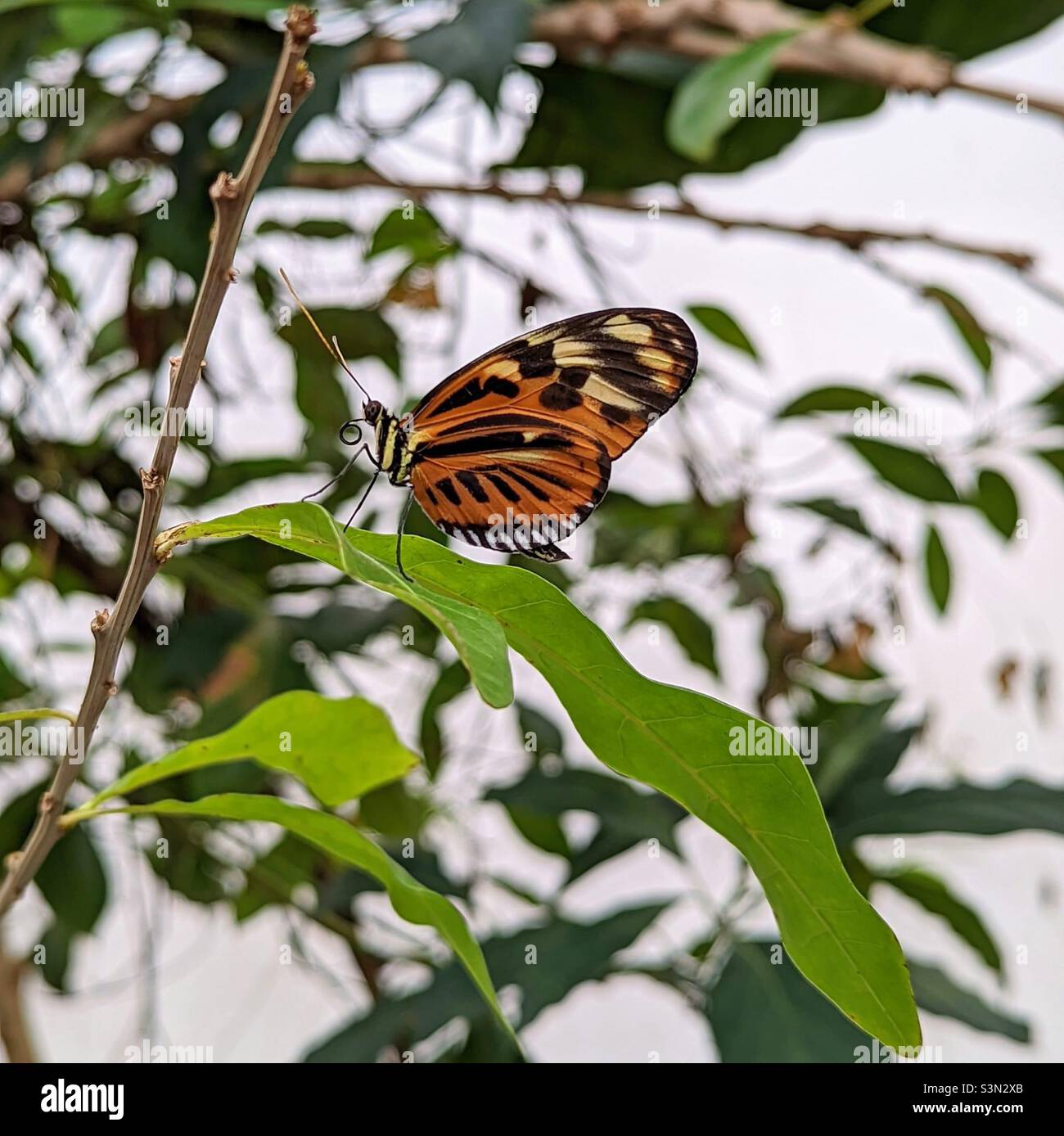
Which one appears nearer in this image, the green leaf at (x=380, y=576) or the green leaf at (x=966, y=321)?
the green leaf at (x=380, y=576)

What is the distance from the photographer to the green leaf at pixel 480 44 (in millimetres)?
485

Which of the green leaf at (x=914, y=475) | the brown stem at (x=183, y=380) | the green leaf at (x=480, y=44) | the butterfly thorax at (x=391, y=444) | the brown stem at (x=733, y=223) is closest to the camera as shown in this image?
the brown stem at (x=183, y=380)

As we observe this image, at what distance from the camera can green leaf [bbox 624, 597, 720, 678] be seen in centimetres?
80

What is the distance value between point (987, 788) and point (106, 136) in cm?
60

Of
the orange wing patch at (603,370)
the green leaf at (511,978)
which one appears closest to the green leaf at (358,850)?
the orange wing patch at (603,370)

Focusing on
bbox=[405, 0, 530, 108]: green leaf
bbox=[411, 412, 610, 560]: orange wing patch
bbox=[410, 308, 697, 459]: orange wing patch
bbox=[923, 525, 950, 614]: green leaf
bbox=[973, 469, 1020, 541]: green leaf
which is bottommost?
bbox=[923, 525, 950, 614]: green leaf

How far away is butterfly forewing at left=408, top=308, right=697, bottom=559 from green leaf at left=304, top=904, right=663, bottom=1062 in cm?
37

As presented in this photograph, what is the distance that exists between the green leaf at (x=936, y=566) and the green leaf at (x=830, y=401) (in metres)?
0.16

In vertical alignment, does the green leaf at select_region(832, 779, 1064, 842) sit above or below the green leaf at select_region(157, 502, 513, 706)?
below

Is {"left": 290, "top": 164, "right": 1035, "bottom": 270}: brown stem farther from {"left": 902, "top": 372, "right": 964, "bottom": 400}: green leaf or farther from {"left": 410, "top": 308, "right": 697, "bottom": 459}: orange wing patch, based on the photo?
{"left": 410, "top": 308, "right": 697, "bottom": 459}: orange wing patch

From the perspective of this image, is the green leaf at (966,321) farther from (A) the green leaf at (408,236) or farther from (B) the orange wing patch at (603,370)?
(B) the orange wing patch at (603,370)

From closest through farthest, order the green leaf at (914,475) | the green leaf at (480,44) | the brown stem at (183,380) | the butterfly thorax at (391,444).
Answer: the brown stem at (183,380)
the butterfly thorax at (391,444)
the green leaf at (480,44)
the green leaf at (914,475)

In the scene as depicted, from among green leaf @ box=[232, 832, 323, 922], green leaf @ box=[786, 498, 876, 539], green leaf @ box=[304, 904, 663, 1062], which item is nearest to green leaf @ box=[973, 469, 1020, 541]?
green leaf @ box=[786, 498, 876, 539]
